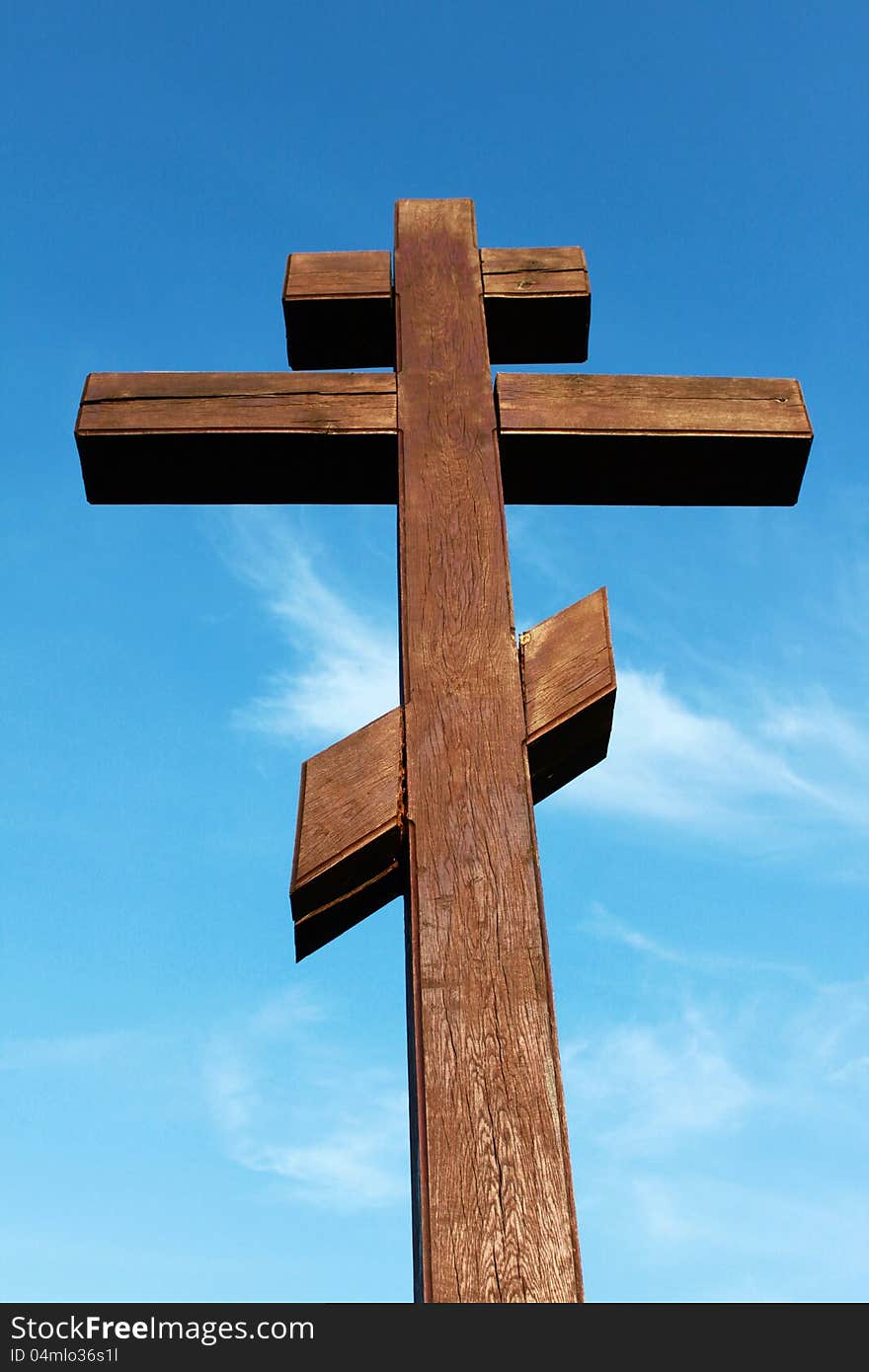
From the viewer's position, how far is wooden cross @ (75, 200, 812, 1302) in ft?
6.14

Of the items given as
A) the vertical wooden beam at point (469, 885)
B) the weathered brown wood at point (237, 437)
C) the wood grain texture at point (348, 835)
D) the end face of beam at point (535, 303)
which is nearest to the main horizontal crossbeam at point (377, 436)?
the weathered brown wood at point (237, 437)

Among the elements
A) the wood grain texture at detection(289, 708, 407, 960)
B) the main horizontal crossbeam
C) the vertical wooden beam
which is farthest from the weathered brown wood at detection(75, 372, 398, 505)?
the wood grain texture at detection(289, 708, 407, 960)

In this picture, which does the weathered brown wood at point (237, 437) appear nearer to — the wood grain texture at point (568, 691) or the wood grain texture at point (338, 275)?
the wood grain texture at point (338, 275)

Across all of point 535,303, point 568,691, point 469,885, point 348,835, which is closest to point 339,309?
point 535,303

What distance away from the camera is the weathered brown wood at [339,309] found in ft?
9.95

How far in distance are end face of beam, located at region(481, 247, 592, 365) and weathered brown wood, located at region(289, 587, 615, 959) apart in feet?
2.97

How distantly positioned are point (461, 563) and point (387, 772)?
→ 0.50 m

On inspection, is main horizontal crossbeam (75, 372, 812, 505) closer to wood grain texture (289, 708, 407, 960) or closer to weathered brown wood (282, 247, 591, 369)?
weathered brown wood (282, 247, 591, 369)

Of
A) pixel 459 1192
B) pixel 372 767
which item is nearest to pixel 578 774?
pixel 372 767

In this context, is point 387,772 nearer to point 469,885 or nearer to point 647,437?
point 469,885

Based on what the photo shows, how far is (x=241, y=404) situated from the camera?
9.24ft

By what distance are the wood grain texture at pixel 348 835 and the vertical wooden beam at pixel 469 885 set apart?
0.04m

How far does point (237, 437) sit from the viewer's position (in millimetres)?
2785
